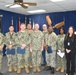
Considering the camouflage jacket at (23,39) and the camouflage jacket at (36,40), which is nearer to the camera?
the camouflage jacket at (23,39)

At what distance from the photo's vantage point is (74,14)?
33.8 ft

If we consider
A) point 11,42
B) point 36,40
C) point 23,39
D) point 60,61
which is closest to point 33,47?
point 36,40

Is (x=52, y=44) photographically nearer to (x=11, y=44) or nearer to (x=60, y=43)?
(x=60, y=43)

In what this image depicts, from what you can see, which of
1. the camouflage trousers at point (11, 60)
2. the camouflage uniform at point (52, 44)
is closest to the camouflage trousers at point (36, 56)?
the camouflage uniform at point (52, 44)

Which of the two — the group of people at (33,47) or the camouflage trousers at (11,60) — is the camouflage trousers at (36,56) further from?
the camouflage trousers at (11,60)

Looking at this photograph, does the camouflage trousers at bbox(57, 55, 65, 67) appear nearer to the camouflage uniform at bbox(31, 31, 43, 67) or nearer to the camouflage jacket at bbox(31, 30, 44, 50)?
the camouflage uniform at bbox(31, 31, 43, 67)

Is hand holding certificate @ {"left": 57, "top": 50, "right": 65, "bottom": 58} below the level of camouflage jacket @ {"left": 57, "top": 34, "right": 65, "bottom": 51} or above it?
below

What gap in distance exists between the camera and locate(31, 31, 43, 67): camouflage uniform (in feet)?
17.8

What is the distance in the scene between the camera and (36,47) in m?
5.41

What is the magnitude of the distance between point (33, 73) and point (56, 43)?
1.21 metres

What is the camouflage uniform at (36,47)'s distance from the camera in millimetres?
5430

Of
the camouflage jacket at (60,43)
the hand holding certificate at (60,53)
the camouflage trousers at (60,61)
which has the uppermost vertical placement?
the camouflage jacket at (60,43)

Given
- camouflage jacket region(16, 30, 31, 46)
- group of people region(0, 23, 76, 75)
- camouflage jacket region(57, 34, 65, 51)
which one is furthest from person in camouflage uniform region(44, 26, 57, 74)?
camouflage jacket region(16, 30, 31, 46)

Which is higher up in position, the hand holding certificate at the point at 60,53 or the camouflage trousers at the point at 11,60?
the hand holding certificate at the point at 60,53
